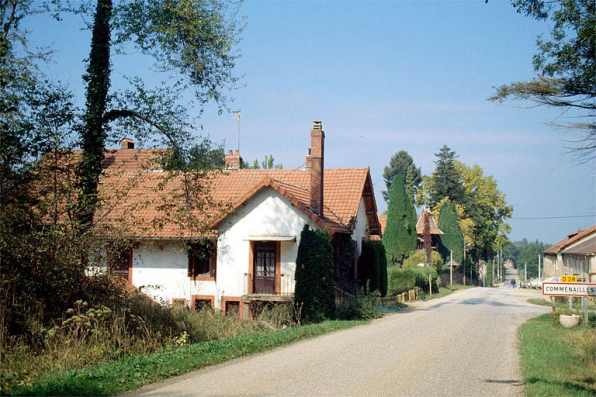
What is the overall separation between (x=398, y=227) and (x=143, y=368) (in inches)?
1987

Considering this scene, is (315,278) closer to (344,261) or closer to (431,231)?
(344,261)

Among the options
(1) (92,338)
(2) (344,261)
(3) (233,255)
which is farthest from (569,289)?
(3) (233,255)

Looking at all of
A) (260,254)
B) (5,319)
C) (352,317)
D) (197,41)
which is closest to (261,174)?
(260,254)

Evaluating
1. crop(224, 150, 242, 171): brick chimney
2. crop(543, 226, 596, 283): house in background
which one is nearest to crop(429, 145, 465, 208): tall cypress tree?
crop(543, 226, 596, 283): house in background

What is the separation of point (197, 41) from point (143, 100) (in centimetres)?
227

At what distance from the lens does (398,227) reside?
193 ft

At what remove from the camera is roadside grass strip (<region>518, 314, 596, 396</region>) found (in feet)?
29.5

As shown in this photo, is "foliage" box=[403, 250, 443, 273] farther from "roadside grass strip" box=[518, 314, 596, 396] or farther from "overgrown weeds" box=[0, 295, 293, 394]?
"overgrown weeds" box=[0, 295, 293, 394]

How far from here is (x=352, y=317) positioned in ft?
72.8

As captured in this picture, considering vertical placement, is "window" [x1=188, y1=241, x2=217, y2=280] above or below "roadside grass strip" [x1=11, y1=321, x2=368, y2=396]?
above

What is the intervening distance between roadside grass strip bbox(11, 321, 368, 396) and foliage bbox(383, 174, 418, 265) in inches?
1777

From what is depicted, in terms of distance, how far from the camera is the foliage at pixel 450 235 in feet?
237

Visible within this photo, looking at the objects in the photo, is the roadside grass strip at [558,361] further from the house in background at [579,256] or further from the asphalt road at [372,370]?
the house in background at [579,256]

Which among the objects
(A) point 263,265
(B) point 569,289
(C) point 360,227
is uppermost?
(C) point 360,227
